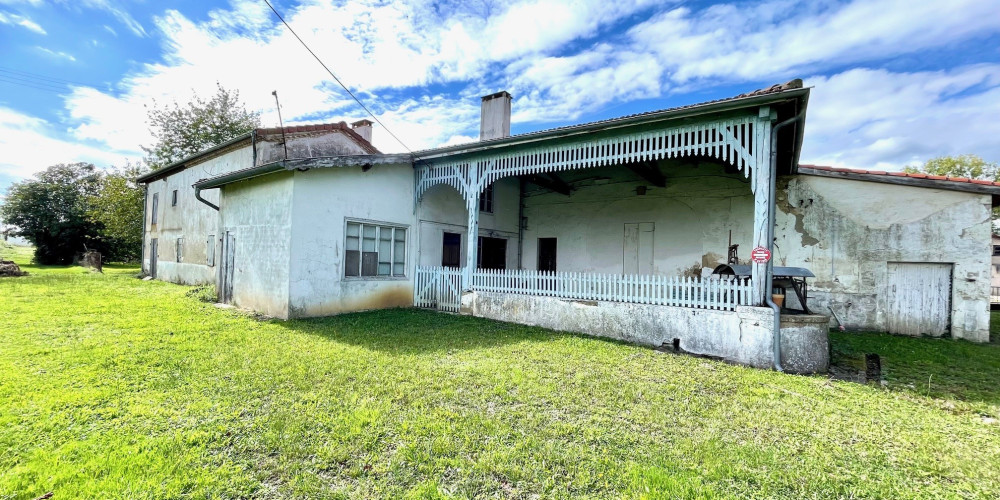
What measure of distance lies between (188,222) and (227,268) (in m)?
7.99

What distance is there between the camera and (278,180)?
8.38 metres

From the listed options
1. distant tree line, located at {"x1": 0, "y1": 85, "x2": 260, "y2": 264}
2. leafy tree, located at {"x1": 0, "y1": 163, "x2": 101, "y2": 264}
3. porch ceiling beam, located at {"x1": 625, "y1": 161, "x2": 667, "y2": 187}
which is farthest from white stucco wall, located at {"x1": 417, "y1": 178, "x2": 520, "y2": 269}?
leafy tree, located at {"x1": 0, "y1": 163, "x2": 101, "y2": 264}

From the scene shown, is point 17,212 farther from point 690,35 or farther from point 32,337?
point 690,35

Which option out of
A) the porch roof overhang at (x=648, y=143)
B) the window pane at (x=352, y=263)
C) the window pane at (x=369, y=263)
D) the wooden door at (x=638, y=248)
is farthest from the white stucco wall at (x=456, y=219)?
the wooden door at (x=638, y=248)

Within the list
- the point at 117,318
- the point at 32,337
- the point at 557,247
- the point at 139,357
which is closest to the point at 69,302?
the point at 117,318

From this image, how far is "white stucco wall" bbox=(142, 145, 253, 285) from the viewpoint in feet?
46.6

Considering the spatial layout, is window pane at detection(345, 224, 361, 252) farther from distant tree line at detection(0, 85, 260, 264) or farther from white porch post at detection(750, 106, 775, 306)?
distant tree line at detection(0, 85, 260, 264)

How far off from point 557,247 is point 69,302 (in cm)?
1176

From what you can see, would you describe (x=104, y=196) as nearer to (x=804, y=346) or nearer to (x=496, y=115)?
(x=496, y=115)

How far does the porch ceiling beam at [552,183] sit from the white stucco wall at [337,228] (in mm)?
3668

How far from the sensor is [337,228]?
8.59m

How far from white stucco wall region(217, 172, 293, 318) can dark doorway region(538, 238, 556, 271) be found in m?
7.31

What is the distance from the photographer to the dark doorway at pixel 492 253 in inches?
476

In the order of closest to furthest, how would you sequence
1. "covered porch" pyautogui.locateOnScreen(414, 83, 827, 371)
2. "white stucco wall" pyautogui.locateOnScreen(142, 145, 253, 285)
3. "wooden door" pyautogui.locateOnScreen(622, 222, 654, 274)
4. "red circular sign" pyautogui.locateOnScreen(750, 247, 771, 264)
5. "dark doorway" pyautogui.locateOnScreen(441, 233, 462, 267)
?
"red circular sign" pyautogui.locateOnScreen(750, 247, 771, 264)
"covered porch" pyautogui.locateOnScreen(414, 83, 827, 371)
"wooden door" pyautogui.locateOnScreen(622, 222, 654, 274)
"dark doorway" pyautogui.locateOnScreen(441, 233, 462, 267)
"white stucco wall" pyautogui.locateOnScreen(142, 145, 253, 285)
